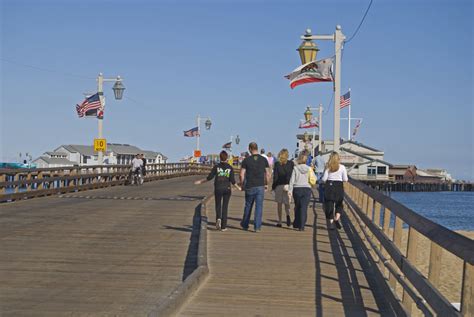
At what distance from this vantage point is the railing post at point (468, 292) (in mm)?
4648

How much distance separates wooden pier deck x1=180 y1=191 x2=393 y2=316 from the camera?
8188mm

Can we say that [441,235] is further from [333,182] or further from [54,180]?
[54,180]

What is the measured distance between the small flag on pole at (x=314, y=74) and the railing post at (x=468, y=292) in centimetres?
1709

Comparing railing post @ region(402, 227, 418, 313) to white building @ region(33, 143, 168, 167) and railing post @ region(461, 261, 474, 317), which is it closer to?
railing post @ region(461, 261, 474, 317)

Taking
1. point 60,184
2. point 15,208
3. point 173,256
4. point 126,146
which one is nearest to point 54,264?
point 173,256

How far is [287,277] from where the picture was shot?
10.1m

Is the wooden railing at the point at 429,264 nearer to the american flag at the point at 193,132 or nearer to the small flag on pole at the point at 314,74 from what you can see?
the small flag on pole at the point at 314,74

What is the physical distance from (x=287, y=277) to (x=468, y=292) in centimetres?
547

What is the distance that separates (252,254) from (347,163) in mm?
77057

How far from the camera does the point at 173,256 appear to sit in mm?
12117

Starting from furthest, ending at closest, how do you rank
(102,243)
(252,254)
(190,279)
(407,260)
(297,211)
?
(297,211) → (102,243) → (252,254) → (190,279) → (407,260)

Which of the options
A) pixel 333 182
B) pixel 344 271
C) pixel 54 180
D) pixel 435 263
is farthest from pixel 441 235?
pixel 54 180

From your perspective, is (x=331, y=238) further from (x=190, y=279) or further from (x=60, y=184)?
(x=60, y=184)

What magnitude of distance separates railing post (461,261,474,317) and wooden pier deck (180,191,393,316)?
324cm
